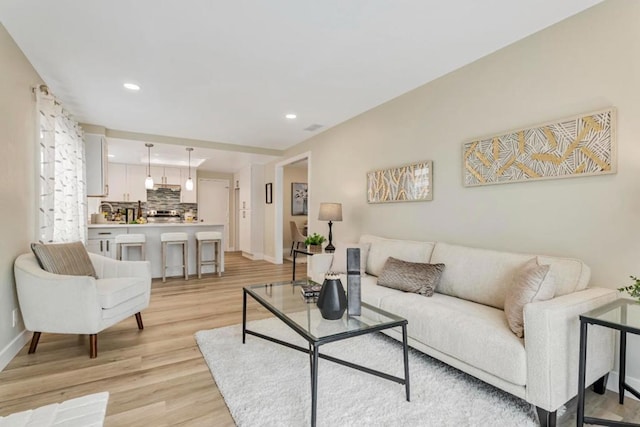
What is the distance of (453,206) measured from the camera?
308 centimetres

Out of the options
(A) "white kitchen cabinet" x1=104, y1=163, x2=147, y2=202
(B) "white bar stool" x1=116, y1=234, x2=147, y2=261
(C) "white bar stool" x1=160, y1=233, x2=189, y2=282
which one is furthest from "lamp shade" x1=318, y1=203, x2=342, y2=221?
(A) "white kitchen cabinet" x1=104, y1=163, x2=147, y2=202

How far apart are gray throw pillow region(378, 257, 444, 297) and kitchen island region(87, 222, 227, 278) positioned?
11.8 ft

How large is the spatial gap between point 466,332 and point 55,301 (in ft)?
9.51

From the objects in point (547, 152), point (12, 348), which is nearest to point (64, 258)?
point (12, 348)

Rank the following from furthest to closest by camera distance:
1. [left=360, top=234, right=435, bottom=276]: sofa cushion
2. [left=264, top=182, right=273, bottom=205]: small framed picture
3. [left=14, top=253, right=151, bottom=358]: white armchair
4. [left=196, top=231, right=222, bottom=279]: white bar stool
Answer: [left=264, top=182, right=273, bottom=205]: small framed picture, [left=196, top=231, right=222, bottom=279]: white bar stool, [left=360, top=234, right=435, bottom=276]: sofa cushion, [left=14, top=253, right=151, bottom=358]: white armchair

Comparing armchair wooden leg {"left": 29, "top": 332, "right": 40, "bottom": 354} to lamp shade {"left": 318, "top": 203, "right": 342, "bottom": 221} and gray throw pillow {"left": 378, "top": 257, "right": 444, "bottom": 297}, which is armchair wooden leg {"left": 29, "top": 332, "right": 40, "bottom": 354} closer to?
gray throw pillow {"left": 378, "top": 257, "right": 444, "bottom": 297}

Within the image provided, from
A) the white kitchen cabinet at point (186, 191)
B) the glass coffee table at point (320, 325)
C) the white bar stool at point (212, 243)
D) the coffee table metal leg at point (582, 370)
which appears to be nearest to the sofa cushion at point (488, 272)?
the coffee table metal leg at point (582, 370)

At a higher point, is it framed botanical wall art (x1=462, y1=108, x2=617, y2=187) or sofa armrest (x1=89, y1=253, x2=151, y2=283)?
framed botanical wall art (x1=462, y1=108, x2=617, y2=187)

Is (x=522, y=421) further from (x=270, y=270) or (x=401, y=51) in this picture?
(x=270, y=270)

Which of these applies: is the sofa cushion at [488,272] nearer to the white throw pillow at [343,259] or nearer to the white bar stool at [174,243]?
the white throw pillow at [343,259]

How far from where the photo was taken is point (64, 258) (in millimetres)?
2717

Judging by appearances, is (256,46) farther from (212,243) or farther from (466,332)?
(212,243)

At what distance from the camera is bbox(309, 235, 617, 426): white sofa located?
1600mm

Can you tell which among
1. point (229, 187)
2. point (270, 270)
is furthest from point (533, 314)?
point (229, 187)
